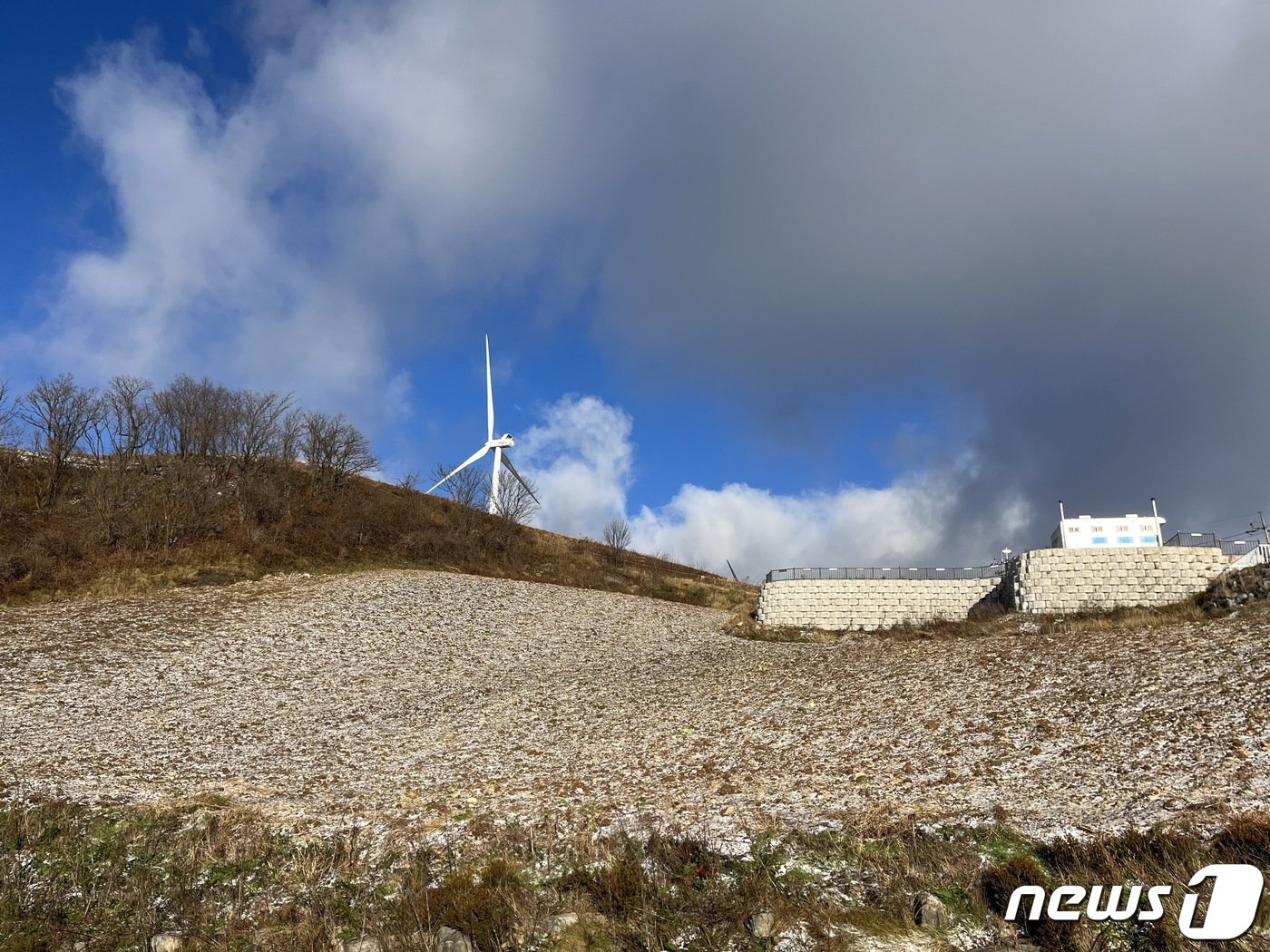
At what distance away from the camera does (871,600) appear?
4078 centimetres

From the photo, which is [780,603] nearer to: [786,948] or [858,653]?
[858,653]

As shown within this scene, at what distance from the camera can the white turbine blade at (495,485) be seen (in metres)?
64.9

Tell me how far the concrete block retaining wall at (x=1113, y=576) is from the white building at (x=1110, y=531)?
233 centimetres

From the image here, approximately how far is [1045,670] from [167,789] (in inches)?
745

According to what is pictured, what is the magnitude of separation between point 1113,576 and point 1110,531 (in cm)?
375

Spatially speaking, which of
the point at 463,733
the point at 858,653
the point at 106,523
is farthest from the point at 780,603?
the point at 106,523

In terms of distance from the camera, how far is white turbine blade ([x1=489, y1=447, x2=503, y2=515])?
6494 centimetres

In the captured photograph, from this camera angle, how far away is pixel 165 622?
2944 centimetres

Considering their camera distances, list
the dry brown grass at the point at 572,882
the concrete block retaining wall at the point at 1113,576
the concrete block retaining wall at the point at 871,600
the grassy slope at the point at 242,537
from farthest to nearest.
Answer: the concrete block retaining wall at the point at 871,600 → the grassy slope at the point at 242,537 → the concrete block retaining wall at the point at 1113,576 → the dry brown grass at the point at 572,882

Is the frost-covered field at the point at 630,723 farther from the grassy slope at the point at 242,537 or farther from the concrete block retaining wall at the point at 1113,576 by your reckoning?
the concrete block retaining wall at the point at 1113,576

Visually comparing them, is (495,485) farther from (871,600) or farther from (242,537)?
(871,600)

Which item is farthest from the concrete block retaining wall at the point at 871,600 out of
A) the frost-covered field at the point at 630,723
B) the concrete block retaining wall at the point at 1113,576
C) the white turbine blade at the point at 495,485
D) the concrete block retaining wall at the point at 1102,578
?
the white turbine blade at the point at 495,485

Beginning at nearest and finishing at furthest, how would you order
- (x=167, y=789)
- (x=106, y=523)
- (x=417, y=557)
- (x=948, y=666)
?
(x=167, y=789), (x=948, y=666), (x=106, y=523), (x=417, y=557)

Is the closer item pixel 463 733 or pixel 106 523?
pixel 463 733
